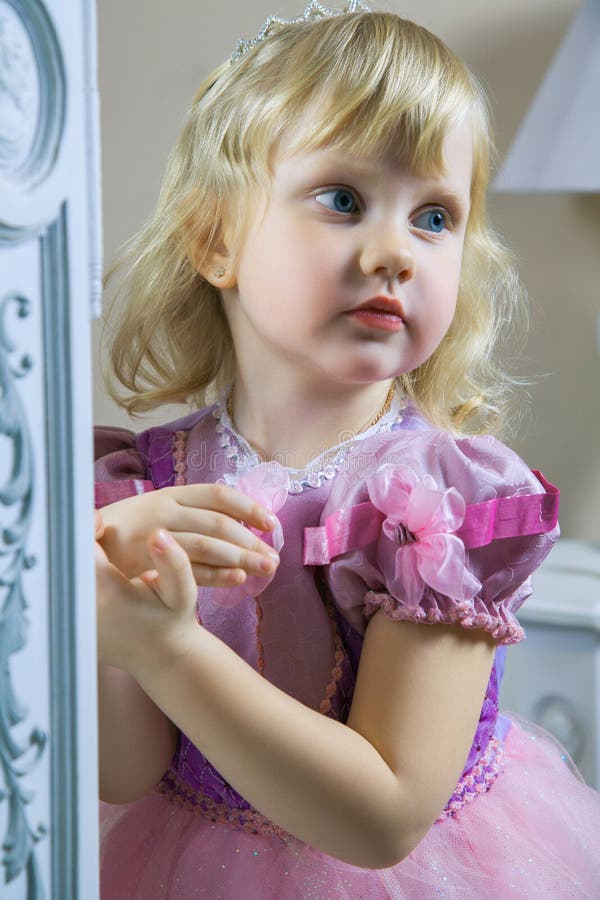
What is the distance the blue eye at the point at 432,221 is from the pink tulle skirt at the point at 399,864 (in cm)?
42

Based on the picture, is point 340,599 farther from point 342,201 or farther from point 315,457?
point 342,201

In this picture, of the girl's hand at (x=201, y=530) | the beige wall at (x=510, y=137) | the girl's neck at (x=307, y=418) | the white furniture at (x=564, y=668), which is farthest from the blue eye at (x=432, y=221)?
the beige wall at (x=510, y=137)

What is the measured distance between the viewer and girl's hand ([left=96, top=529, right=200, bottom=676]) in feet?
1.90

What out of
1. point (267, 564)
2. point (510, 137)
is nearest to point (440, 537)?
point (267, 564)

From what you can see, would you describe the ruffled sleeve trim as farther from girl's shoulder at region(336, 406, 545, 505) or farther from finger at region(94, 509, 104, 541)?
finger at region(94, 509, 104, 541)

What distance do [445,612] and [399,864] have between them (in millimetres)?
197

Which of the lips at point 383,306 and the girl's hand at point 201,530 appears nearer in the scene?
the girl's hand at point 201,530

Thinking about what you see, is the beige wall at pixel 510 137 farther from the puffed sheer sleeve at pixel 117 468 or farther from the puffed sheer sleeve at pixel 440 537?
the puffed sheer sleeve at pixel 440 537

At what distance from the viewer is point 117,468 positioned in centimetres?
87

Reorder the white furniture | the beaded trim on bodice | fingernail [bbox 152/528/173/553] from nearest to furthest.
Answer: fingernail [bbox 152/528/173/553]
the beaded trim on bodice
the white furniture

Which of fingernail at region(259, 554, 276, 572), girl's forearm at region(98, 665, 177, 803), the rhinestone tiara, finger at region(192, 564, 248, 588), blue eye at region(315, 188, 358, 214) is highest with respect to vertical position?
the rhinestone tiara

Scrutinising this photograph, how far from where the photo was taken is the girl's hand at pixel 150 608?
578 mm

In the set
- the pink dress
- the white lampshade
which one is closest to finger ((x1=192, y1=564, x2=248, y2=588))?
the pink dress

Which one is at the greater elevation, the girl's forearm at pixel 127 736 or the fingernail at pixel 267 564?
the fingernail at pixel 267 564
